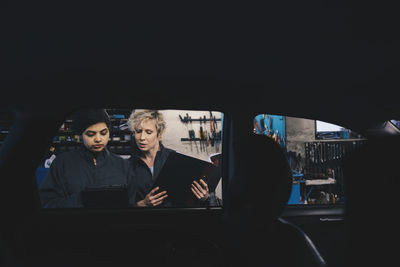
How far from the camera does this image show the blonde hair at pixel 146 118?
145 inches

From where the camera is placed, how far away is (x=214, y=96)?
7.10 feet

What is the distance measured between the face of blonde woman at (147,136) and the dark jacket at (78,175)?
406 millimetres

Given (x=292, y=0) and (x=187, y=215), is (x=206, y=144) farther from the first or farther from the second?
(x=292, y=0)

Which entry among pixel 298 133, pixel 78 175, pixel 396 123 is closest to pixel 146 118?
pixel 78 175

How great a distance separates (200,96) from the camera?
7.15 ft

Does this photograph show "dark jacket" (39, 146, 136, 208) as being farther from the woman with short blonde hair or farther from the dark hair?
the dark hair

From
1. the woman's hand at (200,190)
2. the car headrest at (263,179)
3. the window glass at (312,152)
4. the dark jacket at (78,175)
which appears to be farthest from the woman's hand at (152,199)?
the car headrest at (263,179)

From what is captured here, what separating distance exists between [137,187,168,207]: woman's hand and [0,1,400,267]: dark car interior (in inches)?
19.3

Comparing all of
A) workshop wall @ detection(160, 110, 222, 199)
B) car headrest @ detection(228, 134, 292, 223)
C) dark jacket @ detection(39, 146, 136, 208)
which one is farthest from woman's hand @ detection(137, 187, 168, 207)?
car headrest @ detection(228, 134, 292, 223)

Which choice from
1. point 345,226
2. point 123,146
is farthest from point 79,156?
point 345,226

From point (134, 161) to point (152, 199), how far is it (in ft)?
3.21

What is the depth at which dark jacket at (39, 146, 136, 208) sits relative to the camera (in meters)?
2.50

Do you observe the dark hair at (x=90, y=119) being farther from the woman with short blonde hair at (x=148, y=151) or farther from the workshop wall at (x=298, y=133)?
the workshop wall at (x=298, y=133)

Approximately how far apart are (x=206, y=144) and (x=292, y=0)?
8.59ft
